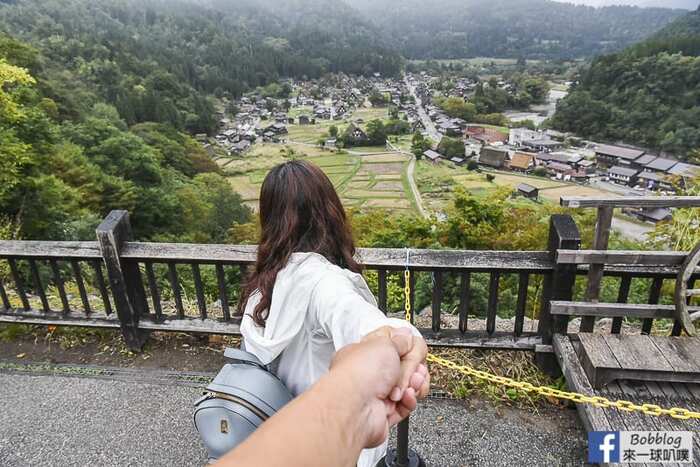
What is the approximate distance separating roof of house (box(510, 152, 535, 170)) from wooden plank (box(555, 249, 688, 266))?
41.0 metres

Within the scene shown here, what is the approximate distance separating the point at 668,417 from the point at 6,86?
20185 mm

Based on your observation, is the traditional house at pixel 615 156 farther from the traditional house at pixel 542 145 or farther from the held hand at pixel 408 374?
the held hand at pixel 408 374

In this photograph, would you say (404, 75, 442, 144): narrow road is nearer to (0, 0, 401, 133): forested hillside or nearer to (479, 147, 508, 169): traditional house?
(479, 147, 508, 169): traditional house

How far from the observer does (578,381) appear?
2275mm

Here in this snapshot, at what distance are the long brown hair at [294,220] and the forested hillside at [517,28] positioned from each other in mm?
133915

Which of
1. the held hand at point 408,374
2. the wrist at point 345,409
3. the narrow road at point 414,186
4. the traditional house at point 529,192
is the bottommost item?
the narrow road at point 414,186

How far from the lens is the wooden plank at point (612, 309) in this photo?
2.42 meters

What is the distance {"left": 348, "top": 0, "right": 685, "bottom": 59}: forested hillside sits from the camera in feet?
426

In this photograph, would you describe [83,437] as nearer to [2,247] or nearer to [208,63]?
[2,247]

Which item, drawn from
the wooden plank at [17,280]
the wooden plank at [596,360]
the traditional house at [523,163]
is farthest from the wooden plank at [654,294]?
the traditional house at [523,163]

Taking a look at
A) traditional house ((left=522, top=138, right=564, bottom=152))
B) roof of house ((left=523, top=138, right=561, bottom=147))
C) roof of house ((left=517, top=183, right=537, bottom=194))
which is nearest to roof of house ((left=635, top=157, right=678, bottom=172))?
traditional house ((left=522, top=138, right=564, bottom=152))

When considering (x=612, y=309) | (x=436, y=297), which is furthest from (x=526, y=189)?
(x=436, y=297)

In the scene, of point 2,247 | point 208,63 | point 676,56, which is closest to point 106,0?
point 208,63

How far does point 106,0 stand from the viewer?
279 feet
